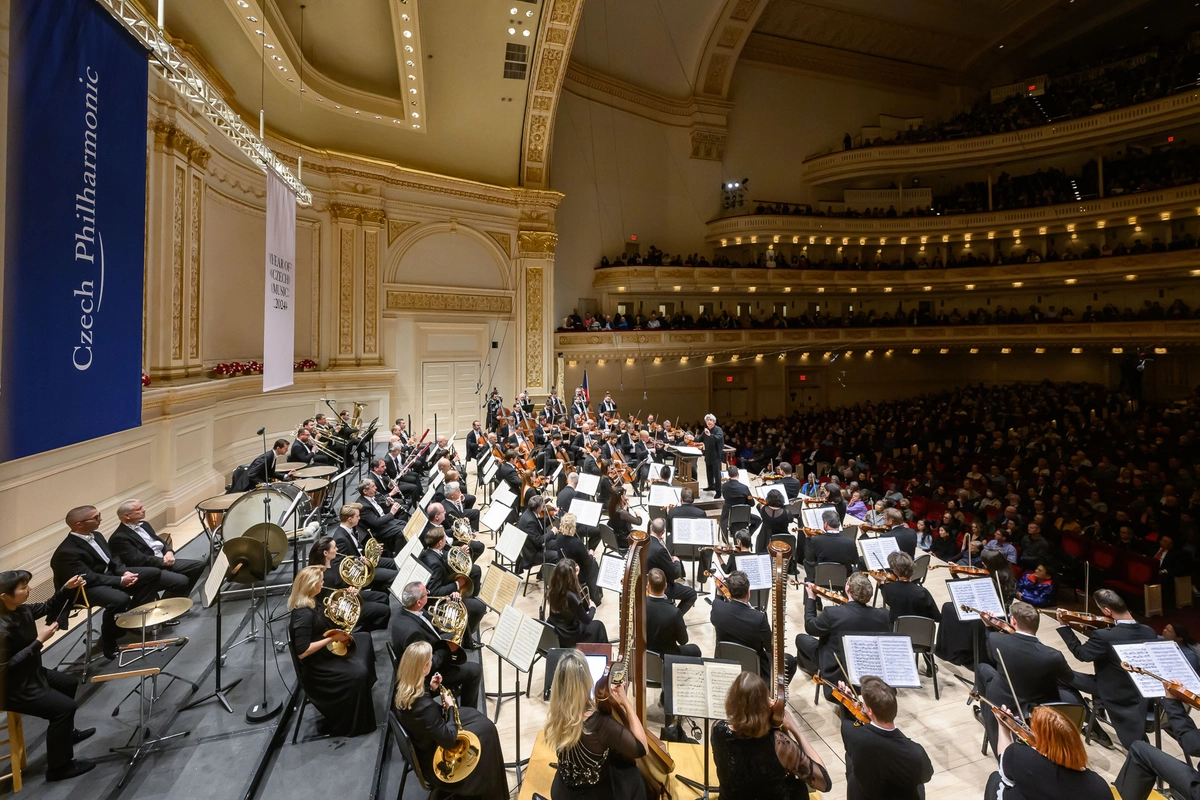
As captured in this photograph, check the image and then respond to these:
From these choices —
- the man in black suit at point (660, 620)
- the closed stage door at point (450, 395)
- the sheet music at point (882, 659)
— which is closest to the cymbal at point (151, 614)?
the man in black suit at point (660, 620)

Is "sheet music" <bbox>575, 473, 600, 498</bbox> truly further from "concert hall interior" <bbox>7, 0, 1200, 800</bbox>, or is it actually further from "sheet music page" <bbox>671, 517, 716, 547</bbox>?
"sheet music page" <bbox>671, 517, 716, 547</bbox>

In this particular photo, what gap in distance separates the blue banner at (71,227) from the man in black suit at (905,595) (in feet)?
21.7

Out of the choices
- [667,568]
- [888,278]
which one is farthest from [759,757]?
[888,278]

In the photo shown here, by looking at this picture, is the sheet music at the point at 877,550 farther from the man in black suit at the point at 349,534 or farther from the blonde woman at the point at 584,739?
the man in black suit at the point at 349,534

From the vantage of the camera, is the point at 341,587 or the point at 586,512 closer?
the point at 341,587

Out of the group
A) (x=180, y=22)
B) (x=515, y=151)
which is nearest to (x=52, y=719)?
(x=180, y=22)

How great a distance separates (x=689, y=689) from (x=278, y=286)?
23.0 feet

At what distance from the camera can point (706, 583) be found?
26.6 feet

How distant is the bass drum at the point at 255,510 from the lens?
5.23 metres

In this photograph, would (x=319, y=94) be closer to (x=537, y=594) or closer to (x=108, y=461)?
(x=108, y=461)

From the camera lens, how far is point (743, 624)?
4.83m

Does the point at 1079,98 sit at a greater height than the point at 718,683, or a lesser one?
greater

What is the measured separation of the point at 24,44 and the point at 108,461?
5.42 meters

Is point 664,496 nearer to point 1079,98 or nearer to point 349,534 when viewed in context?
point 349,534
